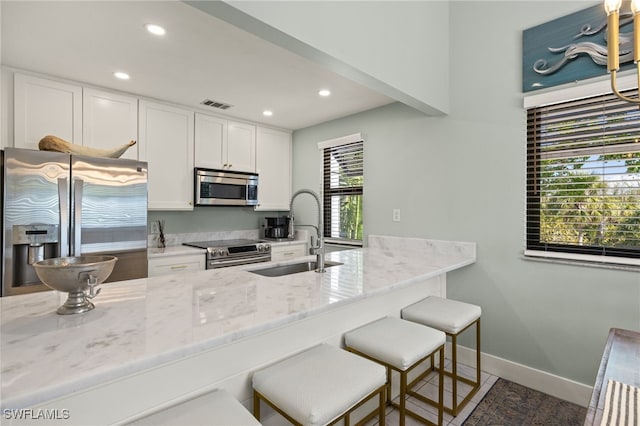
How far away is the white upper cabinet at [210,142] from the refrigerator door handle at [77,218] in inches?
49.2

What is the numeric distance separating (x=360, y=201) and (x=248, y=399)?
2499 millimetres

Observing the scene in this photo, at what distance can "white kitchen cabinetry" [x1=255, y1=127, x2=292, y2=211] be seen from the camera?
398 centimetres

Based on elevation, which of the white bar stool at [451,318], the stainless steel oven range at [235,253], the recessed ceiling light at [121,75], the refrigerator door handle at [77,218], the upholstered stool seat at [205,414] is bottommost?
the white bar stool at [451,318]

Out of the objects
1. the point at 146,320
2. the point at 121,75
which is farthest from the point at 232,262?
the point at 146,320

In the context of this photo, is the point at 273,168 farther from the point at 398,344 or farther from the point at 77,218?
the point at 398,344

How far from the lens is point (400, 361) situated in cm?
145

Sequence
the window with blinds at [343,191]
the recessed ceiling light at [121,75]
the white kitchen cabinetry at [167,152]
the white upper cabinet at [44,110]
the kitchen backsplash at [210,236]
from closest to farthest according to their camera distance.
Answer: the white upper cabinet at [44,110] → the recessed ceiling light at [121,75] → the white kitchen cabinetry at [167,152] → the kitchen backsplash at [210,236] → the window with blinds at [343,191]

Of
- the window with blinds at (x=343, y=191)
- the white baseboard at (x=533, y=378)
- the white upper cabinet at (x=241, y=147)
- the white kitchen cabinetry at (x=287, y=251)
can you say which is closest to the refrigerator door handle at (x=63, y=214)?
the white upper cabinet at (x=241, y=147)

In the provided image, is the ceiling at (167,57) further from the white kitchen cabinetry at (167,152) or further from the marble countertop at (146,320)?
the marble countertop at (146,320)

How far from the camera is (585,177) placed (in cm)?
203

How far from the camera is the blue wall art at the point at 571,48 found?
1.87 m

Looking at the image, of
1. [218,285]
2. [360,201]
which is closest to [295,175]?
[360,201]

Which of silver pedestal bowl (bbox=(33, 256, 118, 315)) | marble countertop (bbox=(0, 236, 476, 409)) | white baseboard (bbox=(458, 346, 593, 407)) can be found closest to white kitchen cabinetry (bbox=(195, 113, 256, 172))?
marble countertop (bbox=(0, 236, 476, 409))

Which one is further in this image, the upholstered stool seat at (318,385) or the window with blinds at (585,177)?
the window with blinds at (585,177)
